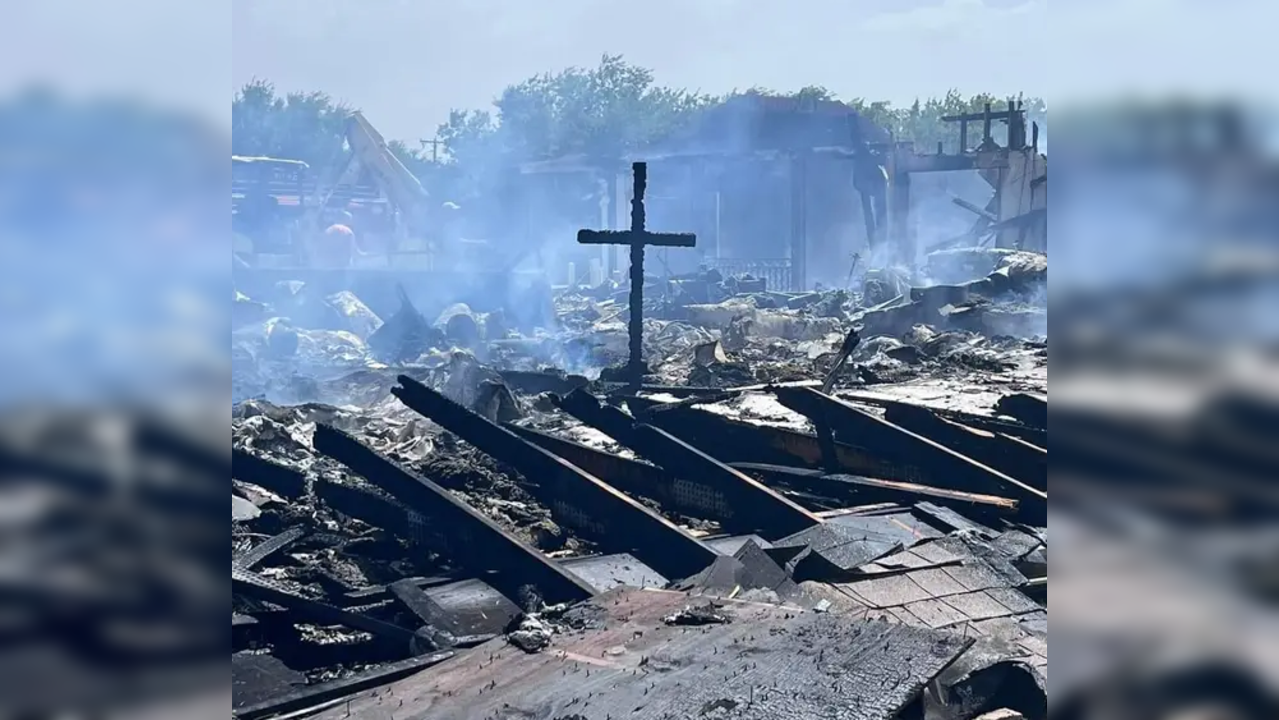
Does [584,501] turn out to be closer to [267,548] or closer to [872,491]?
[267,548]

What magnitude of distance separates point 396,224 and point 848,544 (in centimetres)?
3806

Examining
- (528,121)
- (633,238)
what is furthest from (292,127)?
(633,238)

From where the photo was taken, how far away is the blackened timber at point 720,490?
7.56 meters

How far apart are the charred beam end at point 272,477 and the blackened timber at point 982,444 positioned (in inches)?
218

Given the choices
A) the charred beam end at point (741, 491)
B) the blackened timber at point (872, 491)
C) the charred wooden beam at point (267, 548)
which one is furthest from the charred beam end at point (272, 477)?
the blackened timber at point (872, 491)

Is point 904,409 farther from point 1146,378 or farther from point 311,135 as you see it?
point 311,135

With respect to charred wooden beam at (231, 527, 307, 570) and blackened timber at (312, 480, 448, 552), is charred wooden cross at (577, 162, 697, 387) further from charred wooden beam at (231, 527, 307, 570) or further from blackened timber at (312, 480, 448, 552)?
Answer: charred wooden beam at (231, 527, 307, 570)

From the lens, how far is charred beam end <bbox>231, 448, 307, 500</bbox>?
8.68 m

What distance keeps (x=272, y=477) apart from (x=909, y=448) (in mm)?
5457

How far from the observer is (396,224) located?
42.5m

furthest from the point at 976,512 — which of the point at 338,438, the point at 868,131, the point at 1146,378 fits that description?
the point at 868,131

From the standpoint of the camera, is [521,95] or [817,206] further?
[521,95]

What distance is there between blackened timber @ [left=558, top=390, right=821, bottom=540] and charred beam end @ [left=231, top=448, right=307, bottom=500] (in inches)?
109

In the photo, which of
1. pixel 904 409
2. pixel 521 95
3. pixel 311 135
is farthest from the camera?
pixel 521 95
